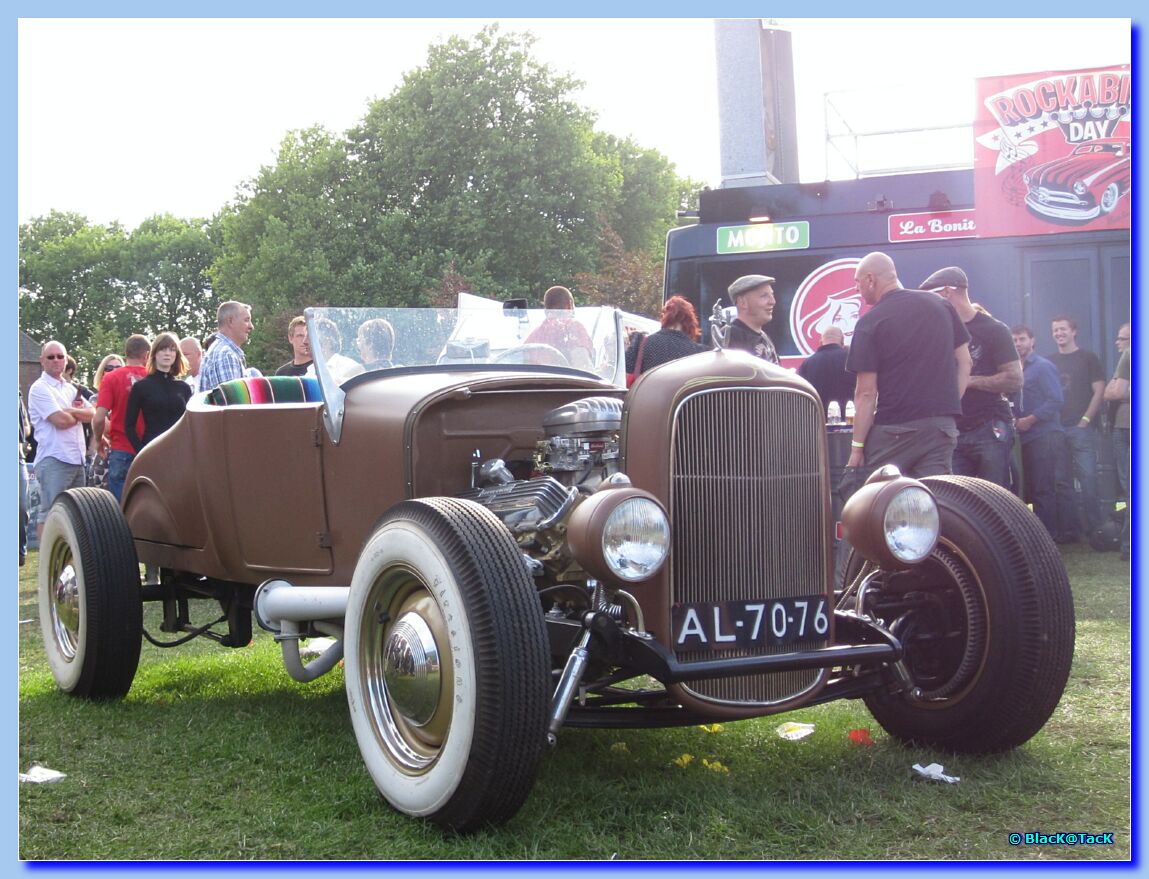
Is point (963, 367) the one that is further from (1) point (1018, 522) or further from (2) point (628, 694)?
(2) point (628, 694)

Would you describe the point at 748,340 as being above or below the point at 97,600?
above

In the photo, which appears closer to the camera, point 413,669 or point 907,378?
point 413,669

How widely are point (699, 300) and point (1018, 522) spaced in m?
5.71

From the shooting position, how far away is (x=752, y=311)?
597cm

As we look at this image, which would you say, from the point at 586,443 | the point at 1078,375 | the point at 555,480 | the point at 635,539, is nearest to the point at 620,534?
the point at 635,539

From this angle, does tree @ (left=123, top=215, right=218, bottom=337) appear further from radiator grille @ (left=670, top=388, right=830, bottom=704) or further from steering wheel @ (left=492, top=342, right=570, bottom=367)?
radiator grille @ (left=670, top=388, right=830, bottom=704)

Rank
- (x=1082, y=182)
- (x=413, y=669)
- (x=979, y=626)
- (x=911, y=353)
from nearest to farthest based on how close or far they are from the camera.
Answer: (x=413, y=669) → (x=979, y=626) → (x=911, y=353) → (x=1082, y=182)

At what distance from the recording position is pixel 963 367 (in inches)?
230

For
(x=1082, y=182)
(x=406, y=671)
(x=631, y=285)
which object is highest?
(x=631, y=285)

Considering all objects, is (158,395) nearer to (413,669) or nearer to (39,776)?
(39,776)

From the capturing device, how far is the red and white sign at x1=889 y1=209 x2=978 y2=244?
853 centimetres

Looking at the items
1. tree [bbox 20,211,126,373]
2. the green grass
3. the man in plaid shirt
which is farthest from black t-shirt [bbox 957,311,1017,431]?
tree [bbox 20,211,126,373]

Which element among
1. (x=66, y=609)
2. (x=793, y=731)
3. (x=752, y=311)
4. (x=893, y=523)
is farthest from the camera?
(x=752, y=311)

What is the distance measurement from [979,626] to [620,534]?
1320mm
